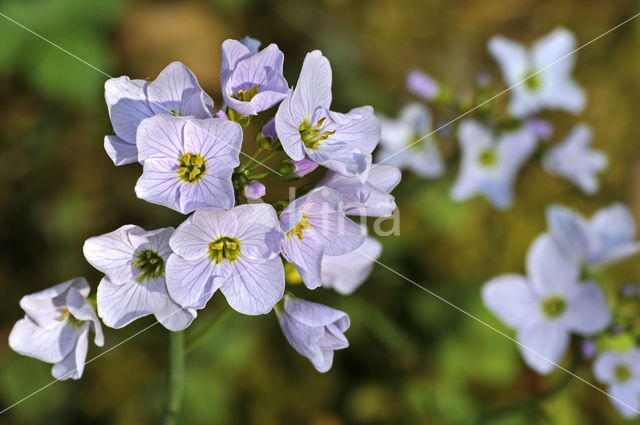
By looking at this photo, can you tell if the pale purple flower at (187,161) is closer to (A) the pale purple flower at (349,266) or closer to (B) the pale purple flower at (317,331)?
(B) the pale purple flower at (317,331)

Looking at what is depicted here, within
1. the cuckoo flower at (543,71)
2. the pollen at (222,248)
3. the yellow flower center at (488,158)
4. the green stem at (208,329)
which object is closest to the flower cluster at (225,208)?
the pollen at (222,248)

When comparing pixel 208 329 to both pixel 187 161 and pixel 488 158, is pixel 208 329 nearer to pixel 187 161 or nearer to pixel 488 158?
pixel 187 161

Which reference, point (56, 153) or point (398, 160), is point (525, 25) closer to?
point (398, 160)

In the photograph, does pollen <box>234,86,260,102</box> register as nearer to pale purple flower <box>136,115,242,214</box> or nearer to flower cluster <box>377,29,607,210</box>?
pale purple flower <box>136,115,242,214</box>

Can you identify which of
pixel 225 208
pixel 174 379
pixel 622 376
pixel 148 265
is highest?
pixel 225 208

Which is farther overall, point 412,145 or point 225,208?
point 412,145

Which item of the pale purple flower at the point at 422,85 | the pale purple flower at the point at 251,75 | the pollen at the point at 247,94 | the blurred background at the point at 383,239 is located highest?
the pale purple flower at the point at 251,75

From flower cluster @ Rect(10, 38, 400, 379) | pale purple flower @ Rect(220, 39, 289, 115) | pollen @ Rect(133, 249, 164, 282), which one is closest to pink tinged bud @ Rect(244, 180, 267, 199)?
flower cluster @ Rect(10, 38, 400, 379)

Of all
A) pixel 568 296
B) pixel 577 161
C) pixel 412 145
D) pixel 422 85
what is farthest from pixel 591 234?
pixel 422 85
